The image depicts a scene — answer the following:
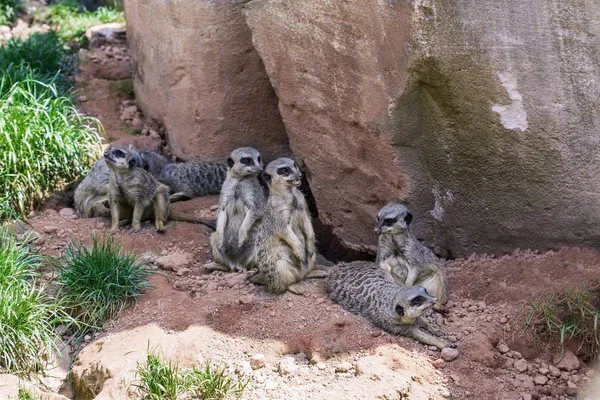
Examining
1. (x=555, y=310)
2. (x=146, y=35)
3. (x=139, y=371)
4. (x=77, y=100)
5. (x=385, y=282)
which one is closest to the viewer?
(x=139, y=371)

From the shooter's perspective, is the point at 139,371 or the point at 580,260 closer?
the point at 139,371

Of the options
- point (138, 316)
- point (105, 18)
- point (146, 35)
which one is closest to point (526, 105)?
point (138, 316)

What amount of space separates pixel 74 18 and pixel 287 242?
5046 millimetres

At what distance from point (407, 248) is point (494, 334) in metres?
0.71

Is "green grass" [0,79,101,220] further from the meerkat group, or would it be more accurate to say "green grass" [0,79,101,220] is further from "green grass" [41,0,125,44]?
"green grass" [41,0,125,44]

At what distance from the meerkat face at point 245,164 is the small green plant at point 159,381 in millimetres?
1628

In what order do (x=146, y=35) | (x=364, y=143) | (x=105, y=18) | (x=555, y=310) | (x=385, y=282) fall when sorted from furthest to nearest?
(x=105, y=18), (x=146, y=35), (x=364, y=143), (x=385, y=282), (x=555, y=310)

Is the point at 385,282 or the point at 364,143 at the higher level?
the point at 364,143

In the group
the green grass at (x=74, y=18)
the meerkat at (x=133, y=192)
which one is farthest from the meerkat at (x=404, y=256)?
the green grass at (x=74, y=18)

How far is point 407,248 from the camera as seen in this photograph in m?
4.97

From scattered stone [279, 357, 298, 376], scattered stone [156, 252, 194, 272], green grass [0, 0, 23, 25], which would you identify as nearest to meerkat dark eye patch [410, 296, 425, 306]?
scattered stone [279, 357, 298, 376]

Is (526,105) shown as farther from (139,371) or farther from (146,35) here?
(146,35)

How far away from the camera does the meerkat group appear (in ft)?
15.2

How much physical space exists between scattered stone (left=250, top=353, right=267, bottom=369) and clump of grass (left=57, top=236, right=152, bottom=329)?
35.2 inches
